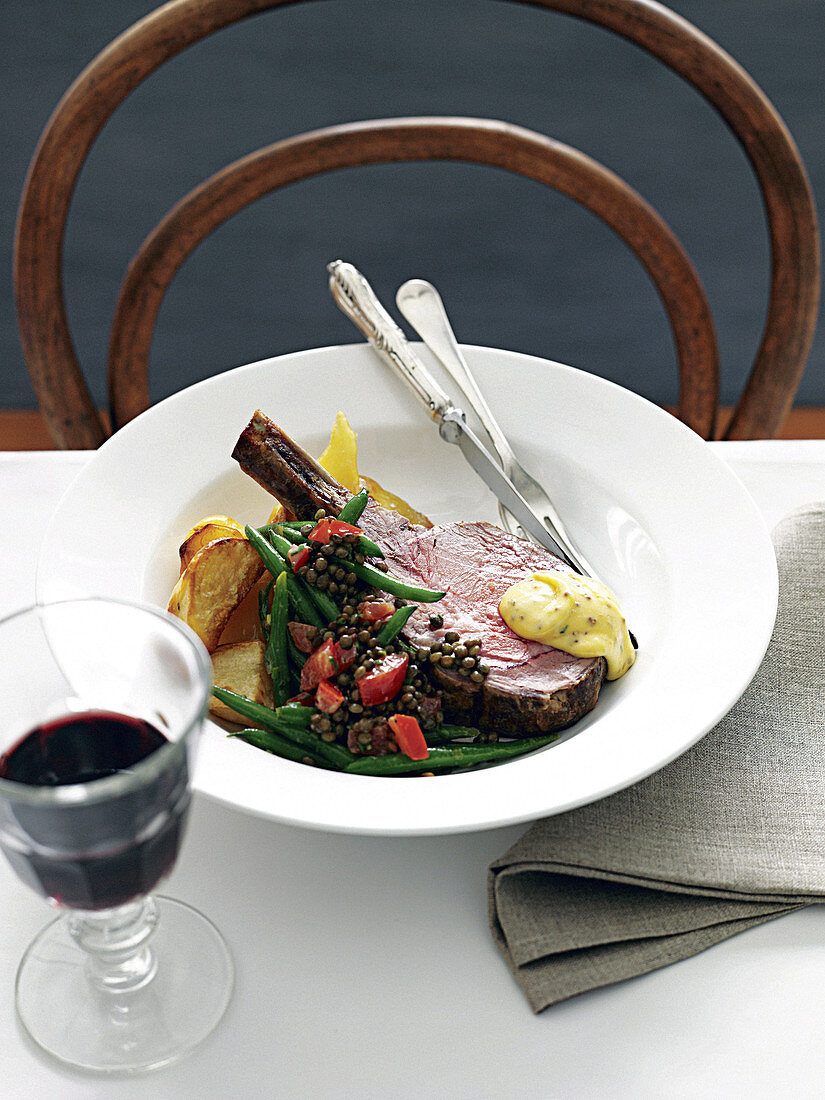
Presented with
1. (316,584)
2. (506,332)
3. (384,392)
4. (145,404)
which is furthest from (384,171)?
(316,584)

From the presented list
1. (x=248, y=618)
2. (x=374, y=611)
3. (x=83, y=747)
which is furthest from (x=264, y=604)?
(x=83, y=747)

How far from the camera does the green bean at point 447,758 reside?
110 centimetres

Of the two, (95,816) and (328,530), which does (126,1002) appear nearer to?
(95,816)

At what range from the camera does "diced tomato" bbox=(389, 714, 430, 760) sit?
1.11 meters

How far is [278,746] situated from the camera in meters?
1.13

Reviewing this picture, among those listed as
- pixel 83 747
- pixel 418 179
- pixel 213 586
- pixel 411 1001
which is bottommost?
pixel 418 179

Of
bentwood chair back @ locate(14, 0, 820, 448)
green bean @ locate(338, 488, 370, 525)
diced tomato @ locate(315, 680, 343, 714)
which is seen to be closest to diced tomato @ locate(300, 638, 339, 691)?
diced tomato @ locate(315, 680, 343, 714)

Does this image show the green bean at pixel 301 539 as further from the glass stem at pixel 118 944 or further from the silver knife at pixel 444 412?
the glass stem at pixel 118 944

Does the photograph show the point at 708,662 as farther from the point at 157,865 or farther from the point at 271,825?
the point at 157,865

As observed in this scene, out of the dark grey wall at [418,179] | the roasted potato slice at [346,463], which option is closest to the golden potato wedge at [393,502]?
the roasted potato slice at [346,463]

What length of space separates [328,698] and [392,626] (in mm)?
127

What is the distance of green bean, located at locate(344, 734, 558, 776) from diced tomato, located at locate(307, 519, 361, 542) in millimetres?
279

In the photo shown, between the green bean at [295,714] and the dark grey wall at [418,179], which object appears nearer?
the green bean at [295,714]

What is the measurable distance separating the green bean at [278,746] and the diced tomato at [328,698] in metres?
0.05
